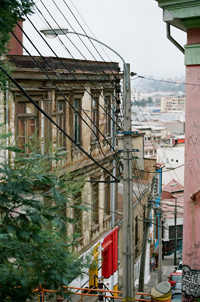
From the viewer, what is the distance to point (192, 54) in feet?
21.7

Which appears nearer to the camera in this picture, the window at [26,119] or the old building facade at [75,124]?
the old building facade at [75,124]

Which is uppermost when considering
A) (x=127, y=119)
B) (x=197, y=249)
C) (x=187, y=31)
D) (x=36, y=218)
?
(x=187, y=31)

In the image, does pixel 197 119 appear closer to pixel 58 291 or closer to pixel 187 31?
pixel 187 31

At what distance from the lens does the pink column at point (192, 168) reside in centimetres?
665

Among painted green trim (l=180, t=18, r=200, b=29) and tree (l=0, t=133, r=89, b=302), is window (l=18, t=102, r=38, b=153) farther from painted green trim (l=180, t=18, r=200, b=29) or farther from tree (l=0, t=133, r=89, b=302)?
tree (l=0, t=133, r=89, b=302)

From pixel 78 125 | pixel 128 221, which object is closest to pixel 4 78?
pixel 128 221

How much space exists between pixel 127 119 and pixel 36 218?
5.52 metres

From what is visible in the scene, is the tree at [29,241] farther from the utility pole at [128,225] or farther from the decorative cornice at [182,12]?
the utility pole at [128,225]

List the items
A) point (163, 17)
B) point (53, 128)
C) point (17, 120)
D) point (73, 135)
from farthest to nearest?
point (73, 135), point (53, 128), point (17, 120), point (163, 17)

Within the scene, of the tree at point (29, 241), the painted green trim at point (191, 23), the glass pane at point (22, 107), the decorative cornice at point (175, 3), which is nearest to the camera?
the tree at point (29, 241)

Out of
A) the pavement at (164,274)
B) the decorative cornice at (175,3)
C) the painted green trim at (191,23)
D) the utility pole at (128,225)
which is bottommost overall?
the pavement at (164,274)

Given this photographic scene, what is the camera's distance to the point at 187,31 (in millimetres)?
6688

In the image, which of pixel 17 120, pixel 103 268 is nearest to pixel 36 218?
pixel 17 120

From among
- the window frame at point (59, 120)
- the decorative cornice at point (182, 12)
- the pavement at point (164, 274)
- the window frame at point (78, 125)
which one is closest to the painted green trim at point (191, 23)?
the decorative cornice at point (182, 12)
